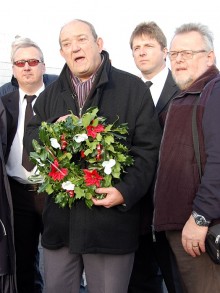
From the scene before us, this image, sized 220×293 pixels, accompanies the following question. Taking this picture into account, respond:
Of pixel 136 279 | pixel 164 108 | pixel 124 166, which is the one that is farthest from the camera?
pixel 136 279

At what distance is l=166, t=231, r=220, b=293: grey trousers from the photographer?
8.22ft

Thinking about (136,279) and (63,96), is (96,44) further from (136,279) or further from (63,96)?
(136,279)

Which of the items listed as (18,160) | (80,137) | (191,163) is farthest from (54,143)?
(18,160)

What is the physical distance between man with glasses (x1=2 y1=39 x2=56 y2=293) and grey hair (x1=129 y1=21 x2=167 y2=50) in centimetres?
90

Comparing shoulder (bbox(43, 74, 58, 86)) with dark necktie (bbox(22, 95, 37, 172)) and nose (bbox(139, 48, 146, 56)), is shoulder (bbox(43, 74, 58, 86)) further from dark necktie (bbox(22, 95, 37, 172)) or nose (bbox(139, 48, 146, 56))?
nose (bbox(139, 48, 146, 56))

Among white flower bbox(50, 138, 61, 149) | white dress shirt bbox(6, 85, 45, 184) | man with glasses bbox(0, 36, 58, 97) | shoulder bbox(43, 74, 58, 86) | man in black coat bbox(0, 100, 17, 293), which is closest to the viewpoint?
white flower bbox(50, 138, 61, 149)

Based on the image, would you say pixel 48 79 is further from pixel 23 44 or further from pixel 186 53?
pixel 186 53

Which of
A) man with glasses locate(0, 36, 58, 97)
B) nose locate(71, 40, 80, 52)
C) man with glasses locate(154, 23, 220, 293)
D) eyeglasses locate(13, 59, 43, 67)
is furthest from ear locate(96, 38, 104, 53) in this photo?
man with glasses locate(0, 36, 58, 97)

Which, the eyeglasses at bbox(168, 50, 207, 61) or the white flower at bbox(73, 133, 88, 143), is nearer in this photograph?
the white flower at bbox(73, 133, 88, 143)

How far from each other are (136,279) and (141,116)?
1.55 metres

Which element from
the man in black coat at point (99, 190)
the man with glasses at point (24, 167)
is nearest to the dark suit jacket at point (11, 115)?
the man with glasses at point (24, 167)

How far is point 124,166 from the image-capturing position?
2635 mm

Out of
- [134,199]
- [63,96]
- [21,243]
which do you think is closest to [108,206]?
[134,199]

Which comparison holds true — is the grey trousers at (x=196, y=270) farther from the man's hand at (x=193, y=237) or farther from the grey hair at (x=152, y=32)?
the grey hair at (x=152, y=32)
